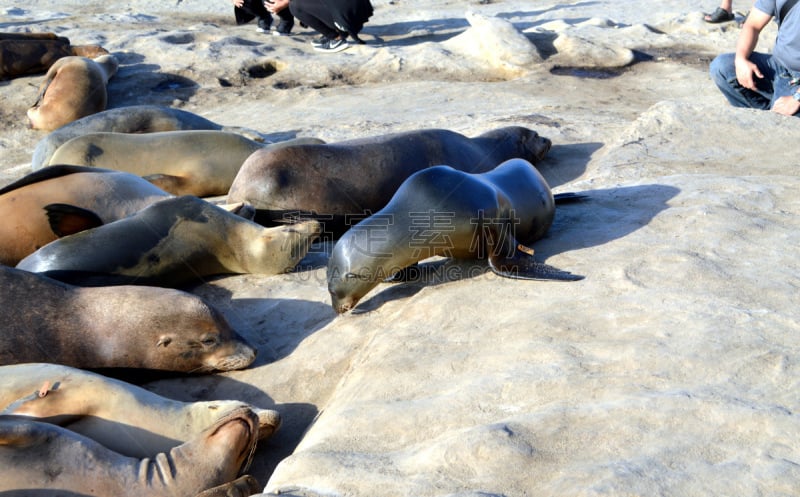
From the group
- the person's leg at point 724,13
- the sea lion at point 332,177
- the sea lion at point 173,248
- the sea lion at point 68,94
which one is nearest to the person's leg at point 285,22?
the sea lion at point 68,94

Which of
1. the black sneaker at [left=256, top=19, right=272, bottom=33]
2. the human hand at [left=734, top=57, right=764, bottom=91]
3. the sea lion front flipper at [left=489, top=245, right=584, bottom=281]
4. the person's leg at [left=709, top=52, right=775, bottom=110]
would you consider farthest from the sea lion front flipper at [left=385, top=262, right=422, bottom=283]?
the black sneaker at [left=256, top=19, right=272, bottom=33]

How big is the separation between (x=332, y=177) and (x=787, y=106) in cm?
359

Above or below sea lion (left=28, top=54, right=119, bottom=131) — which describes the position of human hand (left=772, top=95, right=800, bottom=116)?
above

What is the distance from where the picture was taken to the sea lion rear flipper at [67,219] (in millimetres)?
4449

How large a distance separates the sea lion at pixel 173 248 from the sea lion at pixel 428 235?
0.66 metres

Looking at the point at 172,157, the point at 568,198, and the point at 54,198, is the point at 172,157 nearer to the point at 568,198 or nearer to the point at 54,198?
the point at 54,198

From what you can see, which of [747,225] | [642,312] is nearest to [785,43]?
[747,225]

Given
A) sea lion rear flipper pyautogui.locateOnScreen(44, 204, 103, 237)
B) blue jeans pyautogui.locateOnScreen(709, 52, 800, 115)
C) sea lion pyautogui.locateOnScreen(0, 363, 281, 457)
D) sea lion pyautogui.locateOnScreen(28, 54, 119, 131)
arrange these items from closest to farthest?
1. sea lion pyautogui.locateOnScreen(0, 363, 281, 457)
2. sea lion rear flipper pyautogui.locateOnScreen(44, 204, 103, 237)
3. blue jeans pyautogui.locateOnScreen(709, 52, 800, 115)
4. sea lion pyautogui.locateOnScreen(28, 54, 119, 131)

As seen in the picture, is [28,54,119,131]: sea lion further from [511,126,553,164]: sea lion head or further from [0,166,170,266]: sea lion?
[511,126,553,164]: sea lion head

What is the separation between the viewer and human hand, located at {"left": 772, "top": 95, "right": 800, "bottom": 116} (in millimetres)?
6375

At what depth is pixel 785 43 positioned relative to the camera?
6.56m

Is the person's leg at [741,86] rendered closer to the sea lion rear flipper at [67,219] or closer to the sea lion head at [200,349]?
the sea lion head at [200,349]

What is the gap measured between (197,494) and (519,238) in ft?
7.12

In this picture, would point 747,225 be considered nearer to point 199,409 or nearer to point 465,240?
point 465,240
